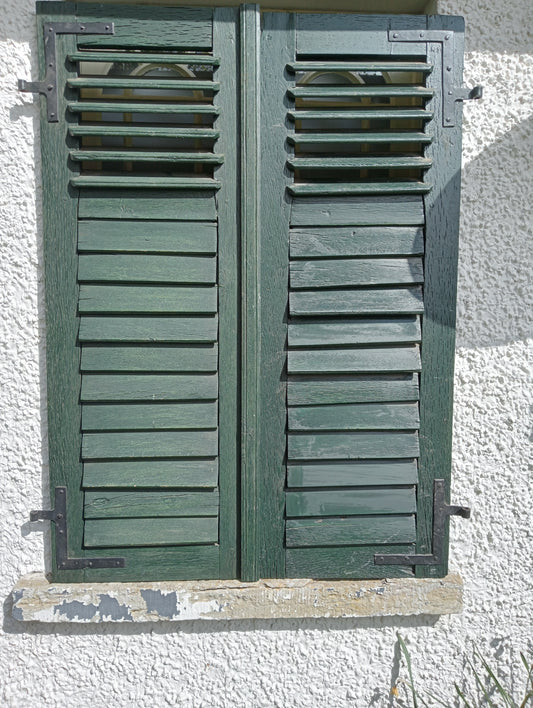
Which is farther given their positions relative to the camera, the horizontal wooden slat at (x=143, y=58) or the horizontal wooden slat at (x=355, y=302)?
the horizontal wooden slat at (x=355, y=302)

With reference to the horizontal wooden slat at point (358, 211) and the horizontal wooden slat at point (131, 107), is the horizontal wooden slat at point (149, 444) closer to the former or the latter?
the horizontal wooden slat at point (358, 211)

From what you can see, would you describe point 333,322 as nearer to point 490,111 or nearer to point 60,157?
point 490,111

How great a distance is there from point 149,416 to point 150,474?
0.65ft

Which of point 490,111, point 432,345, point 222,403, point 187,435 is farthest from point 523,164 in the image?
point 187,435

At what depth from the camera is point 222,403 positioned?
2037 mm

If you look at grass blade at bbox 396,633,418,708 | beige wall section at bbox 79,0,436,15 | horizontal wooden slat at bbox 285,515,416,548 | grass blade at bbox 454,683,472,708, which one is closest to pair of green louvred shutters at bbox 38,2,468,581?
horizontal wooden slat at bbox 285,515,416,548

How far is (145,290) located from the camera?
199 centimetres

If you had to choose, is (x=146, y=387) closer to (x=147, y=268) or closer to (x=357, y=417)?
(x=147, y=268)

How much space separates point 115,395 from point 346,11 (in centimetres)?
156

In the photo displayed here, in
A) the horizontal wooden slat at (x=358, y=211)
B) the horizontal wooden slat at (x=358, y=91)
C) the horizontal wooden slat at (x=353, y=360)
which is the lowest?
the horizontal wooden slat at (x=353, y=360)

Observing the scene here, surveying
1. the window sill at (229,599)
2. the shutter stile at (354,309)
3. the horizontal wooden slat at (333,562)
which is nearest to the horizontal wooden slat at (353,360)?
the shutter stile at (354,309)

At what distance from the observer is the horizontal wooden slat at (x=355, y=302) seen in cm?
202

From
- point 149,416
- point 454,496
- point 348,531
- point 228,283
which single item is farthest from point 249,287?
point 454,496

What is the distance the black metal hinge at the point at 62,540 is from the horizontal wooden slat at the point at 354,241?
1.14 meters
